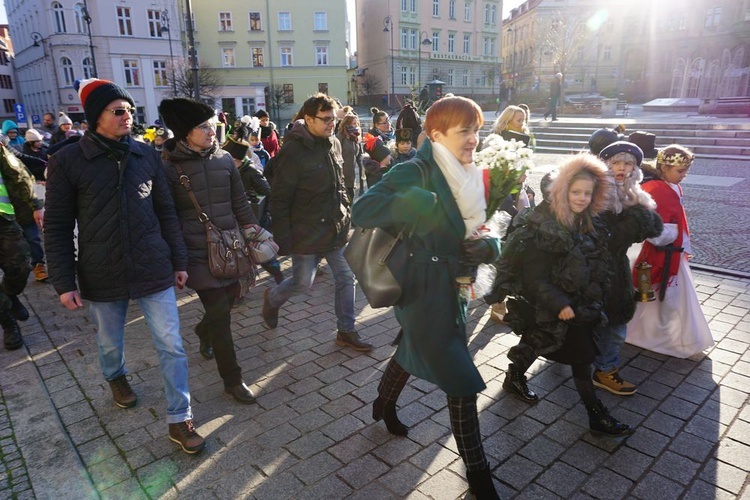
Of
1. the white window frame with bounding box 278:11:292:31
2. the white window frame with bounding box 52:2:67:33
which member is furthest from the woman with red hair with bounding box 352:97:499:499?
the white window frame with bounding box 278:11:292:31

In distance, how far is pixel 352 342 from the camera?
179 inches

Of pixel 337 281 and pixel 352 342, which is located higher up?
pixel 337 281

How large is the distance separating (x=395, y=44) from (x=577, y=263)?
57.5 m

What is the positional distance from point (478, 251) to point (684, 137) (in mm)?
18822

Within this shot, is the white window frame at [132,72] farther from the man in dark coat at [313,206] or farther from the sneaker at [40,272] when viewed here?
the man in dark coat at [313,206]

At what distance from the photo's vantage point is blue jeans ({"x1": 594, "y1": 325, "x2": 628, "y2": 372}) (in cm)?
373

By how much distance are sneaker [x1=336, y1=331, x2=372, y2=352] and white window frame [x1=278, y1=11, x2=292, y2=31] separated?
→ 5092 cm

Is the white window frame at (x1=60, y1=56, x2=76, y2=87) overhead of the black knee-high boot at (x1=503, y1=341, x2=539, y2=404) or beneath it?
overhead

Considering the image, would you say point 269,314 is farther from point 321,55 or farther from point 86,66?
point 321,55

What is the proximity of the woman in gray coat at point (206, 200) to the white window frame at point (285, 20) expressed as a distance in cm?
5113

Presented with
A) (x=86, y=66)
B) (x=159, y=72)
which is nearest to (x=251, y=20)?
(x=159, y=72)

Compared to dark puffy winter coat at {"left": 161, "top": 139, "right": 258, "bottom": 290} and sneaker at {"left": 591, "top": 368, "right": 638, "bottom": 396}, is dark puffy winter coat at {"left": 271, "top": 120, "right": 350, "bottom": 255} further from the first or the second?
sneaker at {"left": 591, "top": 368, "right": 638, "bottom": 396}

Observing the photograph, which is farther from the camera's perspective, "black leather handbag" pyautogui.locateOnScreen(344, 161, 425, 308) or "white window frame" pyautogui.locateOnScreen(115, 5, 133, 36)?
"white window frame" pyautogui.locateOnScreen(115, 5, 133, 36)

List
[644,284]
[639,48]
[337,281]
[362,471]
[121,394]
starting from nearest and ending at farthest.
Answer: [362,471] → [121,394] → [644,284] → [337,281] → [639,48]
